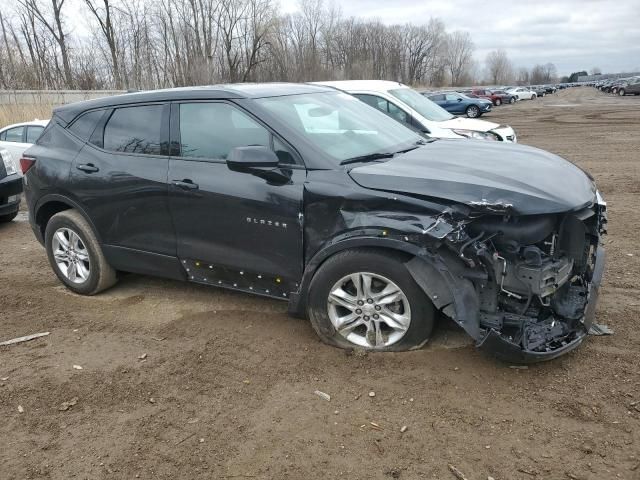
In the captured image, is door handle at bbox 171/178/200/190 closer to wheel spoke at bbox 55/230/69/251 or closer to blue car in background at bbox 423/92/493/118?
wheel spoke at bbox 55/230/69/251

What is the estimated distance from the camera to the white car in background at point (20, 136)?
10719mm

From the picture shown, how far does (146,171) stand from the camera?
431 centimetres

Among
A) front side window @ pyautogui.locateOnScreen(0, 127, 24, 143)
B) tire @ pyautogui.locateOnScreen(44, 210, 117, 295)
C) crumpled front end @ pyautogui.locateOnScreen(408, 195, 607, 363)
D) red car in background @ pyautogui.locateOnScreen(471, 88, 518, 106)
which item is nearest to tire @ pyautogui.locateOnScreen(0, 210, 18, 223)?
front side window @ pyautogui.locateOnScreen(0, 127, 24, 143)

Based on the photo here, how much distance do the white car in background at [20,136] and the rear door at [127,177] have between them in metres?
6.94

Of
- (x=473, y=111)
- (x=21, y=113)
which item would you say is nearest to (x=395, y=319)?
(x=21, y=113)

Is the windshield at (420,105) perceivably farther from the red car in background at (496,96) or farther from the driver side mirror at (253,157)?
the red car in background at (496,96)

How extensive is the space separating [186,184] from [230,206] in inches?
17.7

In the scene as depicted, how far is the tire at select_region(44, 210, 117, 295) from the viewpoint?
485 centimetres

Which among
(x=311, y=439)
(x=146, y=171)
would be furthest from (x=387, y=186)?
(x=146, y=171)

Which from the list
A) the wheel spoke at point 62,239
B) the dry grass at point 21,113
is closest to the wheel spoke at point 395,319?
the wheel spoke at point 62,239

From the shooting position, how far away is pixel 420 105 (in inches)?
399

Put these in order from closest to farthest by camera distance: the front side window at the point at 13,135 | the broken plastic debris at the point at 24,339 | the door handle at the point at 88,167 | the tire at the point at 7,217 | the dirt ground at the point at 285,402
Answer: the dirt ground at the point at 285,402 → the broken plastic debris at the point at 24,339 → the door handle at the point at 88,167 → the tire at the point at 7,217 → the front side window at the point at 13,135

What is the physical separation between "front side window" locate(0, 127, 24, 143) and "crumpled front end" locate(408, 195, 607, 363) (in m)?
10.5

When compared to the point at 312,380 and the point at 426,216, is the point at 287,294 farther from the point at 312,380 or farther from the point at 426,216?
the point at 426,216
